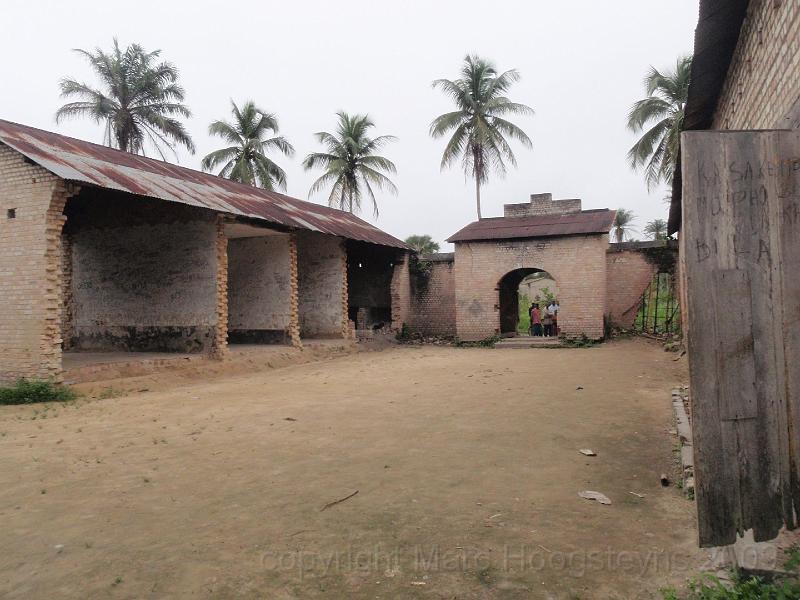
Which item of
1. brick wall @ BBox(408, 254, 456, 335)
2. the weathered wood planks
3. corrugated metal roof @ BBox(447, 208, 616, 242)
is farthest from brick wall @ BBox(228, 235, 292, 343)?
the weathered wood planks

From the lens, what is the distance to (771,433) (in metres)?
2.52

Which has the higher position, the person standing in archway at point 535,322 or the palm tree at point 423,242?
the palm tree at point 423,242

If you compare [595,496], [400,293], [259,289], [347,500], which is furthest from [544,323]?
[347,500]

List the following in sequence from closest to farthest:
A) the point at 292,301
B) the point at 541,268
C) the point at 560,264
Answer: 1. the point at 292,301
2. the point at 560,264
3. the point at 541,268

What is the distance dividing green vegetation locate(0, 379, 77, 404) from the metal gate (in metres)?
15.2

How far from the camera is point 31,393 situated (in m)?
8.27

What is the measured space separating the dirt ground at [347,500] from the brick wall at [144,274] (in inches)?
180

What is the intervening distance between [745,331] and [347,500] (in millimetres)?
2708

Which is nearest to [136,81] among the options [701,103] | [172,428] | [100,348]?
[100,348]

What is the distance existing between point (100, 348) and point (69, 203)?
3.63m

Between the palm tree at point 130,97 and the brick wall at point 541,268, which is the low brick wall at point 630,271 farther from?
the palm tree at point 130,97

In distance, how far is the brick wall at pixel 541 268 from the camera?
55.7 feet

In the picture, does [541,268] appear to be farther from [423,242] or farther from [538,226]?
[423,242]

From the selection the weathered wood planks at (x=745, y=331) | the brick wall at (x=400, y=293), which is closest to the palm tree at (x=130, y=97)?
the brick wall at (x=400, y=293)
